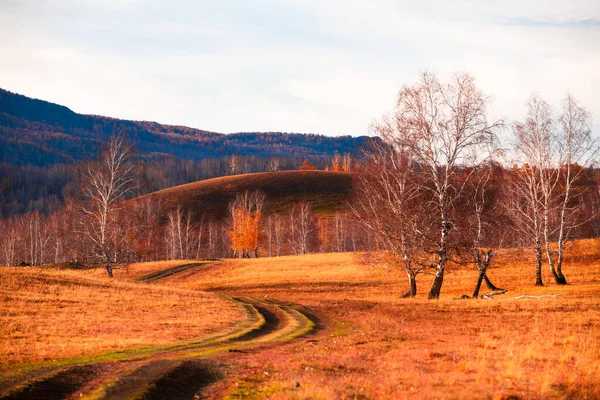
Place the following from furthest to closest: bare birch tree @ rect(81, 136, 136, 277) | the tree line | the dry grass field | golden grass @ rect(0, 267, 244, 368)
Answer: bare birch tree @ rect(81, 136, 136, 277) → the tree line → golden grass @ rect(0, 267, 244, 368) → the dry grass field

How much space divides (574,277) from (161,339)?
4049 cm

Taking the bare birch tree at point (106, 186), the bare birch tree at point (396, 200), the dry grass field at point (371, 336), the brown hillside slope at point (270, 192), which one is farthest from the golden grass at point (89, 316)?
the brown hillside slope at point (270, 192)

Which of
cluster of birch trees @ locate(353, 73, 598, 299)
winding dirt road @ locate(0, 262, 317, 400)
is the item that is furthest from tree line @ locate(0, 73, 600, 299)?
winding dirt road @ locate(0, 262, 317, 400)

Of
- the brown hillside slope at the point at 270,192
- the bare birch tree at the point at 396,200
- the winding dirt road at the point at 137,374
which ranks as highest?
the brown hillside slope at the point at 270,192

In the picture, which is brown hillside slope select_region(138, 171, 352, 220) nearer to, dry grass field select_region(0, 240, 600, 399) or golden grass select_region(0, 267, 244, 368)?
dry grass field select_region(0, 240, 600, 399)

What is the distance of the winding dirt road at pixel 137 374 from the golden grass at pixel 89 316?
72.7 inches

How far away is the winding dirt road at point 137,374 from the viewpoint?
12047mm

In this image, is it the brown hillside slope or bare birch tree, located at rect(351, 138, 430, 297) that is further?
the brown hillside slope

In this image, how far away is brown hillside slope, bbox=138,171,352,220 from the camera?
511 feet

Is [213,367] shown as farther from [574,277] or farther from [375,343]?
[574,277]

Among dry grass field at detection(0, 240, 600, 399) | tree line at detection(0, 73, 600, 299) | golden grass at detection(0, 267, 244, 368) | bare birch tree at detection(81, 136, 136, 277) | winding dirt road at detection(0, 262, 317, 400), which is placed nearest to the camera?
winding dirt road at detection(0, 262, 317, 400)

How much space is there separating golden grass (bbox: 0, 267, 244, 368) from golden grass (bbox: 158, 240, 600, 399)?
6.40m

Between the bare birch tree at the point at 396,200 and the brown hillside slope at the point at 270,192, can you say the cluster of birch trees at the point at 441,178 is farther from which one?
the brown hillside slope at the point at 270,192

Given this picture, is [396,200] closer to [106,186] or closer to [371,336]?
[371,336]
